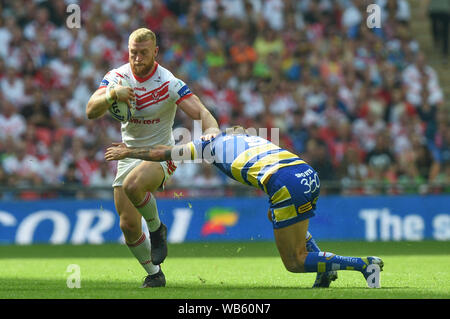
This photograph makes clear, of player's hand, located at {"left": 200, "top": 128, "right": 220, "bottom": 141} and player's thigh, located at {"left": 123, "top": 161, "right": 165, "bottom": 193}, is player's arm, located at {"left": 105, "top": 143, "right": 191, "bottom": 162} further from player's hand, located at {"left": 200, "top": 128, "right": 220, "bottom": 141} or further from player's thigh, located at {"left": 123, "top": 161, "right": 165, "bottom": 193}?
player's thigh, located at {"left": 123, "top": 161, "right": 165, "bottom": 193}

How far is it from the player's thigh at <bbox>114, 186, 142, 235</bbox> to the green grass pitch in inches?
24.4

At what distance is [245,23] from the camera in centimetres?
2130

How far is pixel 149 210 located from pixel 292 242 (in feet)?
6.05

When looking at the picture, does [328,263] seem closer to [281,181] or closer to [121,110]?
[281,181]

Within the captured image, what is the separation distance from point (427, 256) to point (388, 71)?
25.8ft

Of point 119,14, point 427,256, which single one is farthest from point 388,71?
point 427,256

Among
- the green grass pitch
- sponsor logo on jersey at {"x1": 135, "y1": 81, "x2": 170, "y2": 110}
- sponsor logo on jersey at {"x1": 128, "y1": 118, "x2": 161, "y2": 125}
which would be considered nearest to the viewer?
the green grass pitch

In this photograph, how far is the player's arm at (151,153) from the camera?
8500 mm

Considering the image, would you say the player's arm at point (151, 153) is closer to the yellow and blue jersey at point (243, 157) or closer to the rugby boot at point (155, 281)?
the yellow and blue jersey at point (243, 157)

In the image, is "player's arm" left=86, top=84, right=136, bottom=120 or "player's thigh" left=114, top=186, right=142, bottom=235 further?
"player's thigh" left=114, top=186, right=142, bottom=235

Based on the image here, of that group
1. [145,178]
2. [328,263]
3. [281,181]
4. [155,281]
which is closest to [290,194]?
[281,181]

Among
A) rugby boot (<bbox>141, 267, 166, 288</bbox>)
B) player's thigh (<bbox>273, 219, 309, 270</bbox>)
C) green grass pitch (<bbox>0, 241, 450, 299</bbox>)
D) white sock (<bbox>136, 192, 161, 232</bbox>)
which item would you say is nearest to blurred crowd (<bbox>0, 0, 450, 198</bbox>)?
green grass pitch (<bbox>0, 241, 450, 299</bbox>)

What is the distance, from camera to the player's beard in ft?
30.8
